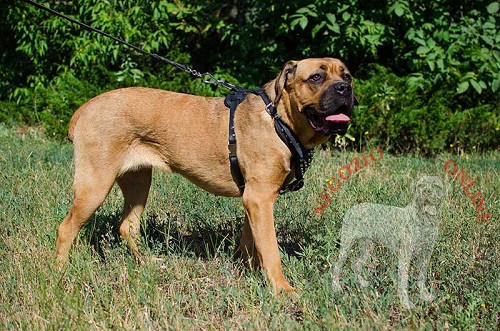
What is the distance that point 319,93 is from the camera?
13.3 feet

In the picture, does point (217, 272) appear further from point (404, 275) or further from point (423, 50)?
point (423, 50)

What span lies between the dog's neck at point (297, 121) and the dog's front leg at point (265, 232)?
43cm

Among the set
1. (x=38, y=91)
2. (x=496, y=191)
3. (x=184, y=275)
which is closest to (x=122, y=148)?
(x=184, y=275)

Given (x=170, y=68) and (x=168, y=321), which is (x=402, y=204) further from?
(x=170, y=68)

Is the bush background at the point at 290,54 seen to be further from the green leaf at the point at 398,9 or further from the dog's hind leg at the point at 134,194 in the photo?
the dog's hind leg at the point at 134,194

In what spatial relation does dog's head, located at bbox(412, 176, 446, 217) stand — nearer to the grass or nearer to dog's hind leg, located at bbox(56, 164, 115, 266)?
the grass

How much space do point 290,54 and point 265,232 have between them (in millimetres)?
6082

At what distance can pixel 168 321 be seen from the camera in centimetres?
354

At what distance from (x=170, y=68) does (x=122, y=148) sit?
5978 millimetres

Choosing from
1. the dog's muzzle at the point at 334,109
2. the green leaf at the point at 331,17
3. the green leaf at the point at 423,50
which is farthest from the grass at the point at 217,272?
the green leaf at the point at 331,17

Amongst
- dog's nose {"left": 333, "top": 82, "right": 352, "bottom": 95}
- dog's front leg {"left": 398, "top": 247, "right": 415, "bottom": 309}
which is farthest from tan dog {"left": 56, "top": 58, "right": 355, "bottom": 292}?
dog's front leg {"left": 398, "top": 247, "right": 415, "bottom": 309}

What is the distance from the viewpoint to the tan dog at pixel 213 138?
4.10 meters

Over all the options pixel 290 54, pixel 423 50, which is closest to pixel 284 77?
pixel 423 50

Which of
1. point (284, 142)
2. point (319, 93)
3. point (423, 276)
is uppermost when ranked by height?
point (319, 93)
